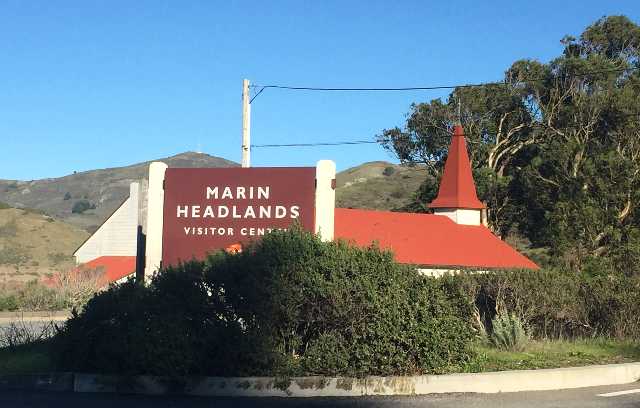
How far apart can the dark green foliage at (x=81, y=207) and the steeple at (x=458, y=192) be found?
4887 inches

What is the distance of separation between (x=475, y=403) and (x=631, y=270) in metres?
13.2

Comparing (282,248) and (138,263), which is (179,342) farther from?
(138,263)

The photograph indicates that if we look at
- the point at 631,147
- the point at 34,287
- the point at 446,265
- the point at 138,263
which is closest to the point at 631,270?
the point at 138,263

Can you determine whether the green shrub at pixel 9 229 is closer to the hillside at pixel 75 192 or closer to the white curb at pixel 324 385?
the hillside at pixel 75 192

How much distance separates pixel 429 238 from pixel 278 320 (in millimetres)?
31370

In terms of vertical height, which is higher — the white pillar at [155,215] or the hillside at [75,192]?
the hillside at [75,192]

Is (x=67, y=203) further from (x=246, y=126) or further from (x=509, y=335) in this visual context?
(x=509, y=335)

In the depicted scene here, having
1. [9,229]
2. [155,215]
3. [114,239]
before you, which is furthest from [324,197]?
[9,229]

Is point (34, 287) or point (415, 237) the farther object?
point (415, 237)

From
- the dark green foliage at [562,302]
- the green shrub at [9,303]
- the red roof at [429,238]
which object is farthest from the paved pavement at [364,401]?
the red roof at [429,238]

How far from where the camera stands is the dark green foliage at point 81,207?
6240 inches

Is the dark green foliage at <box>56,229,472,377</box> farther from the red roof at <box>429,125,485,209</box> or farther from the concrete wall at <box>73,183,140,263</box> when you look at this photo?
the concrete wall at <box>73,183,140,263</box>

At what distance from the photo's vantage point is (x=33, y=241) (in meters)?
83.1

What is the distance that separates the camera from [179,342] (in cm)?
1020
